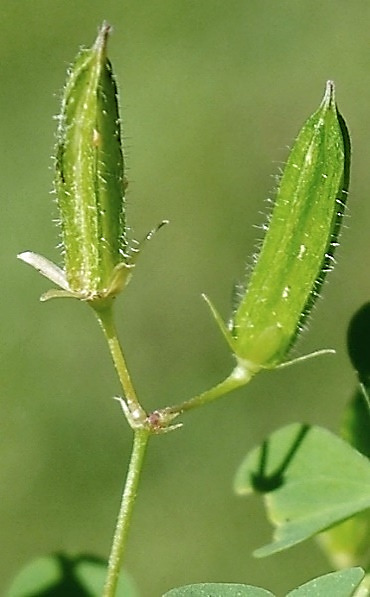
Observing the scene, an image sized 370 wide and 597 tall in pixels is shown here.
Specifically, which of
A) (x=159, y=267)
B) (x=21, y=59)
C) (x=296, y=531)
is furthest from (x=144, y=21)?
(x=296, y=531)

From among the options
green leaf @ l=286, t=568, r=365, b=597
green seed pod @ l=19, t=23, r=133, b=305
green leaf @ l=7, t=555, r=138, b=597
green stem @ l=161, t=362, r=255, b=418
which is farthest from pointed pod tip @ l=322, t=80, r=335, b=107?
green leaf @ l=7, t=555, r=138, b=597

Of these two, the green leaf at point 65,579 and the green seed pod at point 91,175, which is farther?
the green leaf at point 65,579

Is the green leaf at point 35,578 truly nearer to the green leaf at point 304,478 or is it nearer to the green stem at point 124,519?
the green leaf at point 304,478

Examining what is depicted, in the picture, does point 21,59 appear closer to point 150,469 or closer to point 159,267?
point 159,267

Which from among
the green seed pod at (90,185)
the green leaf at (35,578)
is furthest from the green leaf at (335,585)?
the green leaf at (35,578)

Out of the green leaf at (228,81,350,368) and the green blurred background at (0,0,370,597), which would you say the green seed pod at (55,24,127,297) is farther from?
the green blurred background at (0,0,370,597)

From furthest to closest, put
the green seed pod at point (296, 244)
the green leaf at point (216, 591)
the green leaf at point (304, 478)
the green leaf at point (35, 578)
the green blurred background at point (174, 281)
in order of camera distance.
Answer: the green blurred background at point (174, 281), the green leaf at point (35, 578), the green leaf at point (304, 478), the green seed pod at point (296, 244), the green leaf at point (216, 591)

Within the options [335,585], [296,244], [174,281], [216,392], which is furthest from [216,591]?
[174,281]
